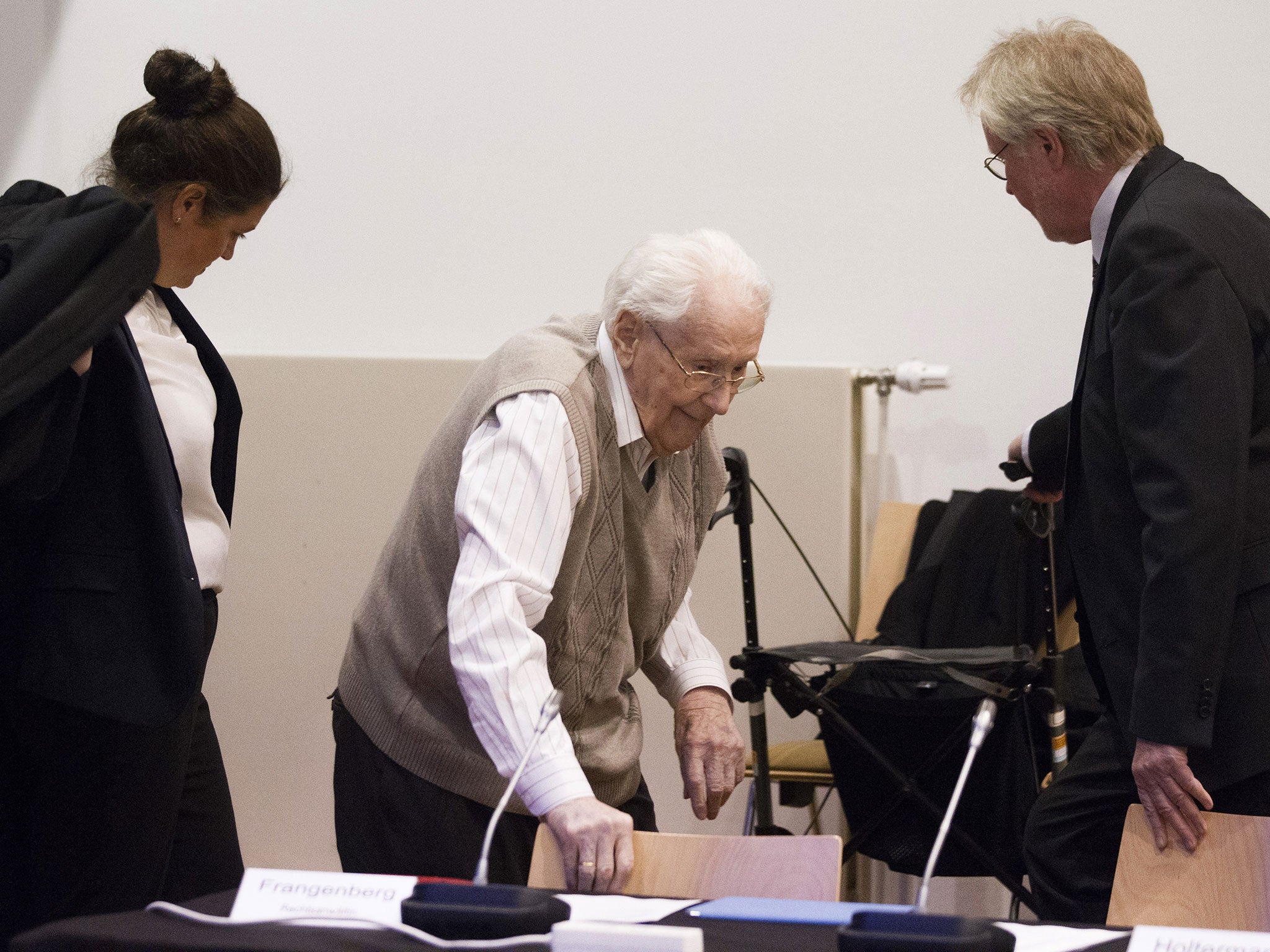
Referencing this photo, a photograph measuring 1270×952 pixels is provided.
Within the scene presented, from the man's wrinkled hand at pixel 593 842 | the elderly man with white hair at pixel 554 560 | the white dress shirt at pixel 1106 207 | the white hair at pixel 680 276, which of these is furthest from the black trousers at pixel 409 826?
the white dress shirt at pixel 1106 207

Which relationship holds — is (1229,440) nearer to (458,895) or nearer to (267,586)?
(458,895)

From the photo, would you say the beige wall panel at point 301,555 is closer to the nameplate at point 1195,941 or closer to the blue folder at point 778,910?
the blue folder at point 778,910

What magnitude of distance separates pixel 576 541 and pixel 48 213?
0.73m

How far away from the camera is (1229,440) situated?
146 cm

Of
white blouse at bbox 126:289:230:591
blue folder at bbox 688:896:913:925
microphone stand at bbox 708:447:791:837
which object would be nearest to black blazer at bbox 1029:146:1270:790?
blue folder at bbox 688:896:913:925

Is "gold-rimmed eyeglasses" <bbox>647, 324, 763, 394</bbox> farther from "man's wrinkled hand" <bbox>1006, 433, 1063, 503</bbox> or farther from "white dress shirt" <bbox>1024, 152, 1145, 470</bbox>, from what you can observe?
"man's wrinkled hand" <bbox>1006, 433, 1063, 503</bbox>

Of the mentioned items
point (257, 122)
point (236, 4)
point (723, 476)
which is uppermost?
point (236, 4)

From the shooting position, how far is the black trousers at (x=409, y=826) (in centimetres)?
167

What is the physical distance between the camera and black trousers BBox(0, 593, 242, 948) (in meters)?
1.61

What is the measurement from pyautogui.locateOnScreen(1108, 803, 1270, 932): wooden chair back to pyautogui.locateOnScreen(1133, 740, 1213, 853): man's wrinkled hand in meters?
0.01

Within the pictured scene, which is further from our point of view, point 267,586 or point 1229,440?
point 267,586

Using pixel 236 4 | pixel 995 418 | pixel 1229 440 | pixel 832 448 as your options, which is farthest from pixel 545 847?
pixel 236 4

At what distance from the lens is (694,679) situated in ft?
6.21

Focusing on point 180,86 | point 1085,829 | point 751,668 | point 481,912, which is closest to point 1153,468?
point 1085,829
